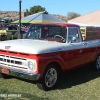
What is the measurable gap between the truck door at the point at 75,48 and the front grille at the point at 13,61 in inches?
61.4

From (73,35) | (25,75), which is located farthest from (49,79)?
(73,35)

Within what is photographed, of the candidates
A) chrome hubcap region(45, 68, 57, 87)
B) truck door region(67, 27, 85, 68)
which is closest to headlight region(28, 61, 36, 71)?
chrome hubcap region(45, 68, 57, 87)

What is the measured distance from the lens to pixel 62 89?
5832mm

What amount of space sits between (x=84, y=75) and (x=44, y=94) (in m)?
2.44

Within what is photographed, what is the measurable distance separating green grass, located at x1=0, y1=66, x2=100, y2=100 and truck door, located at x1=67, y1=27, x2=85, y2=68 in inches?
22.1

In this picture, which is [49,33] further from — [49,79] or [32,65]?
[32,65]

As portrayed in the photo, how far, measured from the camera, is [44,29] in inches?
268

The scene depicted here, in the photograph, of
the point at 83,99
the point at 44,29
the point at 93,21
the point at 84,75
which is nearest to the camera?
the point at 83,99

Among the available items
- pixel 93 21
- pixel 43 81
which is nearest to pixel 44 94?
pixel 43 81

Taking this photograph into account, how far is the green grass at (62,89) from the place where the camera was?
206 inches

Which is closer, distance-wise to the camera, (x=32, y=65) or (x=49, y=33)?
(x=32, y=65)

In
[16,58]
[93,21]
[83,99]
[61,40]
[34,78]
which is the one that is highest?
[93,21]

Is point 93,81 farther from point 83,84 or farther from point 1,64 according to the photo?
point 1,64

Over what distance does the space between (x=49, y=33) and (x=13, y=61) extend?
5.34ft
